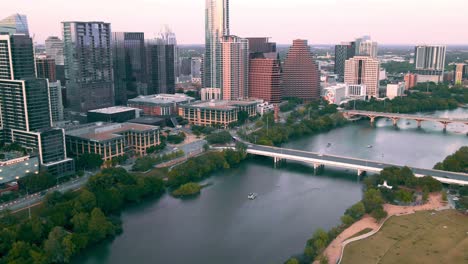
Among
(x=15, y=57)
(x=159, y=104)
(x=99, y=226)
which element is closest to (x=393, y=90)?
(x=159, y=104)

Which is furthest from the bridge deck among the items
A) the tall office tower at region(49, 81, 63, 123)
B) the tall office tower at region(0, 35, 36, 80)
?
the tall office tower at region(0, 35, 36, 80)

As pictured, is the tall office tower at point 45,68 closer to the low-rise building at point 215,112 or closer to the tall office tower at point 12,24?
the tall office tower at point 12,24

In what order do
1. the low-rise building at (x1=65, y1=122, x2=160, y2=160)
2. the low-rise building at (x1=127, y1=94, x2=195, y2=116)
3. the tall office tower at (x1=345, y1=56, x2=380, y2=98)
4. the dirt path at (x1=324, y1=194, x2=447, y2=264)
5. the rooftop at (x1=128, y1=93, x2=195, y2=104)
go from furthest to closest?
the tall office tower at (x1=345, y1=56, x2=380, y2=98), the rooftop at (x1=128, y1=93, x2=195, y2=104), the low-rise building at (x1=127, y1=94, x2=195, y2=116), the low-rise building at (x1=65, y1=122, x2=160, y2=160), the dirt path at (x1=324, y1=194, x2=447, y2=264)

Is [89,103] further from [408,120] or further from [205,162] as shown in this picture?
[408,120]

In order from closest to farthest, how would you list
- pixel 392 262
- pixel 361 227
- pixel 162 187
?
pixel 392 262, pixel 361 227, pixel 162 187

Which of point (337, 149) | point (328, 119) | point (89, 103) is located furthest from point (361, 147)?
point (89, 103)

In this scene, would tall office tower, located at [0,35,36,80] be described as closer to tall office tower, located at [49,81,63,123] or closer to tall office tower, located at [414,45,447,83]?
tall office tower, located at [49,81,63,123]
